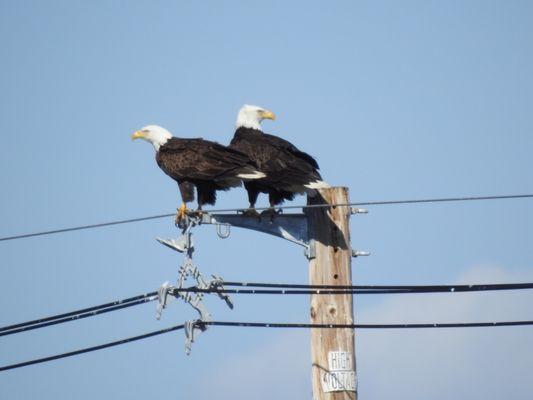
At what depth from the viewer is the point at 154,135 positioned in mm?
12945

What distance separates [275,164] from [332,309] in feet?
11.4

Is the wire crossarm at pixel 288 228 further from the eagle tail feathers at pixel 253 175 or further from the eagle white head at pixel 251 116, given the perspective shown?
the eagle white head at pixel 251 116

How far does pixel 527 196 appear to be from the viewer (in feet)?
25.4

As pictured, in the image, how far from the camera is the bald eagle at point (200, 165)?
11188mm

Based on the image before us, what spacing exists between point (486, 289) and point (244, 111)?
6.07 metres

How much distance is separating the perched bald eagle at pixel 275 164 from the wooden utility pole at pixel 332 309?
1822 millimetres

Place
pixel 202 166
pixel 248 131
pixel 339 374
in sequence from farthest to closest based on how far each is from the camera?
pixel 248 131, pixel 202 166, pixel 339 374

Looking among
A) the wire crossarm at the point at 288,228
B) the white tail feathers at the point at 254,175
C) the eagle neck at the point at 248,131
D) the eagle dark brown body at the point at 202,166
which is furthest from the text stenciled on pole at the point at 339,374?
the eagle neck at the point at 248,131

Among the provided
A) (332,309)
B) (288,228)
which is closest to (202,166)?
(288,228)

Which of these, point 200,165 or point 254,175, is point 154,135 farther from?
point 254,175

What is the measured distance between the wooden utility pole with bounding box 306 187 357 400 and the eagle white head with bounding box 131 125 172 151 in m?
4.92

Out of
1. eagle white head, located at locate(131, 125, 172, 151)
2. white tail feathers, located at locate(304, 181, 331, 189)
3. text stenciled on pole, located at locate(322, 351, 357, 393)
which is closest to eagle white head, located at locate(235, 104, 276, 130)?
eagle white head, located at locate(131, 125, 172, 151)

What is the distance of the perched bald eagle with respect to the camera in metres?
10.5

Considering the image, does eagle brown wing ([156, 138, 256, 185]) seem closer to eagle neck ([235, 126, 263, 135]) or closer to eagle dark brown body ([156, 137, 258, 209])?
eagle dark brown body ([156, 137, 258, 209])
